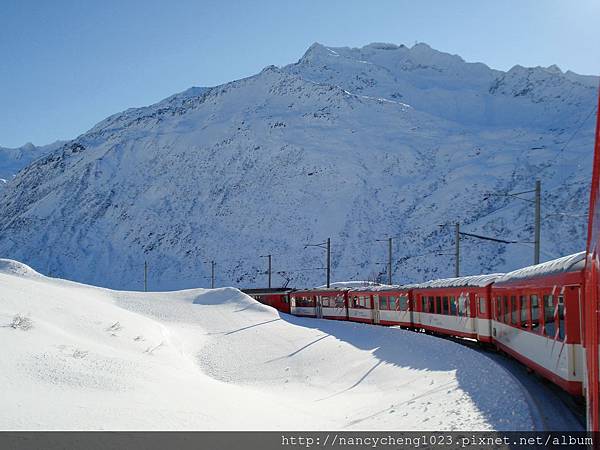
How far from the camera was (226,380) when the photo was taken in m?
22.6

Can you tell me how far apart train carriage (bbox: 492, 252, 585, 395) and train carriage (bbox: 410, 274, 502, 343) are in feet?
12.0

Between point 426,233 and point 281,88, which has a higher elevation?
point 281,88

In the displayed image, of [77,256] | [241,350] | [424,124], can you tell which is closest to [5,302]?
[241,350]

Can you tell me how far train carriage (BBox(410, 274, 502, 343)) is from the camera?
21.6 metres

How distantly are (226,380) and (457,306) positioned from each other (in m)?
10.0

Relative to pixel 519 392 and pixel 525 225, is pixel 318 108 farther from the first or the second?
pixel 519 392

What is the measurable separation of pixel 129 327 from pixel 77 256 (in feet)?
272

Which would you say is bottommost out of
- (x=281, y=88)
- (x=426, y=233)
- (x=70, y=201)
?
(x=426, y=233)

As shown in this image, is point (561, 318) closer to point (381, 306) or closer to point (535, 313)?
point (535, 313)

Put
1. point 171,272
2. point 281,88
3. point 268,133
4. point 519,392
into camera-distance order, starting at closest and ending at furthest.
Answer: point 519,392
point 171,272
point 268,133
point 281,88

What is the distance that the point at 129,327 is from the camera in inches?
1048

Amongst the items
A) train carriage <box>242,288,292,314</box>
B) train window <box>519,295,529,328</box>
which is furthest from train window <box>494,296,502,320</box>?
train carriage <box>242,288,292,314</box>

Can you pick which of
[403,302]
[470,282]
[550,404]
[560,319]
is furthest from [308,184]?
[560,319]

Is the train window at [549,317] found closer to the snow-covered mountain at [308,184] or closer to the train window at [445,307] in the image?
the train window at [445,307]
